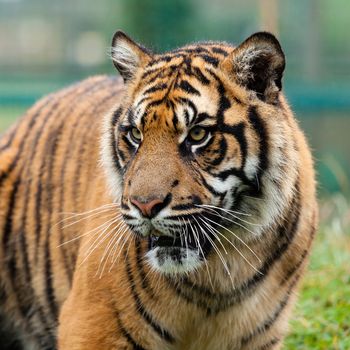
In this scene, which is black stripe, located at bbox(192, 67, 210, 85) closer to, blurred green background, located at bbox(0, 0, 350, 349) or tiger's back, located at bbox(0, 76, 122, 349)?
tiger's back, located at bbox(0, 76, 122, 349)

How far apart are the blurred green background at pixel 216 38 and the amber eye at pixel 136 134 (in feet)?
9.13

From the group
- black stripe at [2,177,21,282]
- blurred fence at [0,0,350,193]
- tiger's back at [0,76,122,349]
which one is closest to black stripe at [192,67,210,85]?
tiger's back at [0,76,122,349]

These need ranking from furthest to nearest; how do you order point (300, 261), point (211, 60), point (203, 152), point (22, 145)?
1. point (22, 145)
2. point (300, 261)
3. point (211, 60)
4. point (203, 152)

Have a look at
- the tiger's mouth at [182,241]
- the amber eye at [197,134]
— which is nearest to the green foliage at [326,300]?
the tiger's mouth at [182,241]

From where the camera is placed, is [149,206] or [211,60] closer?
[149,206]

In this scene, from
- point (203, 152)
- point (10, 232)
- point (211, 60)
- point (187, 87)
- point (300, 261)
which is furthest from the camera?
point (10, 232)

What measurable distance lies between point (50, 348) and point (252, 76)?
1886 mm

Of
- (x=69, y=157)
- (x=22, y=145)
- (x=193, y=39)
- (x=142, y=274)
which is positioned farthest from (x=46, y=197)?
(x=193, y=39)

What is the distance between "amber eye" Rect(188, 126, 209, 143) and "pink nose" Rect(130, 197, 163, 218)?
29 cm

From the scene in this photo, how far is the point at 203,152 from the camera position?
2969 mm

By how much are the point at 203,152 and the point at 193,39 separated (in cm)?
591

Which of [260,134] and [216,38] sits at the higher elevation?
[216,38]

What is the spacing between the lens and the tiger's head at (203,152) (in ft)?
9.45

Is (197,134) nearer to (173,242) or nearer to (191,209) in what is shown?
(191,209)
